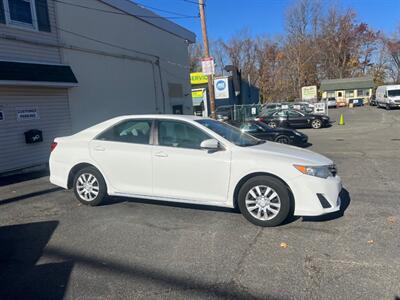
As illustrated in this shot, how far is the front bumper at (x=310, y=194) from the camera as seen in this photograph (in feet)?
14.3

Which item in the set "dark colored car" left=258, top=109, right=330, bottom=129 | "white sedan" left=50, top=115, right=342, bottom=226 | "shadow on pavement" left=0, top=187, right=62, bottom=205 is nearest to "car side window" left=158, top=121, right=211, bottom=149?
"white sedan" left=50, top=115, right=342, bottom=226

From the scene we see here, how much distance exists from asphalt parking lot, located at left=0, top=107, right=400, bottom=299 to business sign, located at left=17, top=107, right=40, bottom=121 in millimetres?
4521

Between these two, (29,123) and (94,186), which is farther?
(29,123)

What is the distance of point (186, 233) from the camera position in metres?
4.48

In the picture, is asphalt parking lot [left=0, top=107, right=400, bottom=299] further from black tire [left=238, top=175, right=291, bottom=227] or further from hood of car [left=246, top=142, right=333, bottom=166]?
hood of car [left=246, top=142, right=333, bottom=166]

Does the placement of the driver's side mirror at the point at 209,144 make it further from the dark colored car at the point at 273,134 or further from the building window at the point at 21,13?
the building window at the point at 21,13

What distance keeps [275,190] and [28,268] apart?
309 cm

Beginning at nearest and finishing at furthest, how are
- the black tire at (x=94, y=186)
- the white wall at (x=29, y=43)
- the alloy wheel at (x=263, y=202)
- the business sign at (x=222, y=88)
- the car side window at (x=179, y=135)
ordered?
the alloy wheel at (x=263, y=202)
the car side window at (x=179, y=135)
the black tire at (x=94, y=186)
the white wall at (x=29, y=43)
the business sign at (x=222, y=88)

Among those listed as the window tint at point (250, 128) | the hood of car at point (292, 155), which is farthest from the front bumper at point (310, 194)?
the window tint at point (250, 128)

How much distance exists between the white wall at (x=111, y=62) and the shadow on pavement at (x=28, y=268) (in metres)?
7.49

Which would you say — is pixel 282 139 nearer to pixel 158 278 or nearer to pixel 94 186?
pixel 94 186

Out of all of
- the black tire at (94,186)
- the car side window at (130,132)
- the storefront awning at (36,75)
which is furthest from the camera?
the storefront awning at (36,75)

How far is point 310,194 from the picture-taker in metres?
4.36

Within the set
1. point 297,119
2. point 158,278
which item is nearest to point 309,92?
point 297,119
